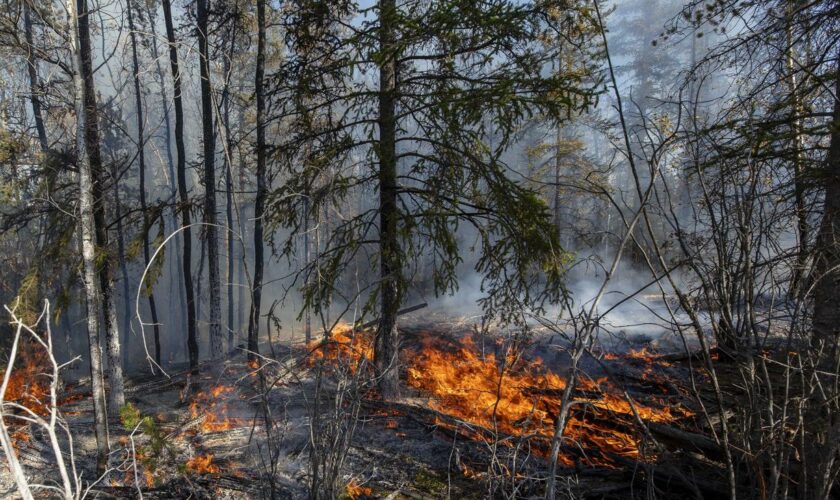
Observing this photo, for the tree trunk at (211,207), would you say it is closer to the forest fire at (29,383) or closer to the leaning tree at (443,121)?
the leaning tree at (443,121)

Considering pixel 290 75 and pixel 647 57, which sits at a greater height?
pixel 647 57

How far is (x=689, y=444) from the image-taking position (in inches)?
194

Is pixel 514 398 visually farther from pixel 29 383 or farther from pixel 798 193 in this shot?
pixel 29 383

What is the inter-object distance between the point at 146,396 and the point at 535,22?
11.4 metres

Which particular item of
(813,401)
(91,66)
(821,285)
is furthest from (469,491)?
(91,66)

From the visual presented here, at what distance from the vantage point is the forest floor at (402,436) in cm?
374

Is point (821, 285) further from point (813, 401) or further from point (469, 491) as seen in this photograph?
point (469, 491)

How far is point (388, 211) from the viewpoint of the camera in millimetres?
7824

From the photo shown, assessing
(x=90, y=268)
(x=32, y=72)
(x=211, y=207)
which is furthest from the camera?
(x=32, y=72)

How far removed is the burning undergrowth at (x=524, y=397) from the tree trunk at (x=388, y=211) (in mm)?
808

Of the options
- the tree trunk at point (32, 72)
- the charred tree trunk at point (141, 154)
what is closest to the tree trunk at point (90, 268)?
the tree trunk at point (32, 72)

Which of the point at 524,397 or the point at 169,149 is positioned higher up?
the point at 169,149

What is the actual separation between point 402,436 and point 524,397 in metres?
2.46

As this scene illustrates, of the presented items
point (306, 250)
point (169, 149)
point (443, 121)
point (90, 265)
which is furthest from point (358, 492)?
point (169, 149)
